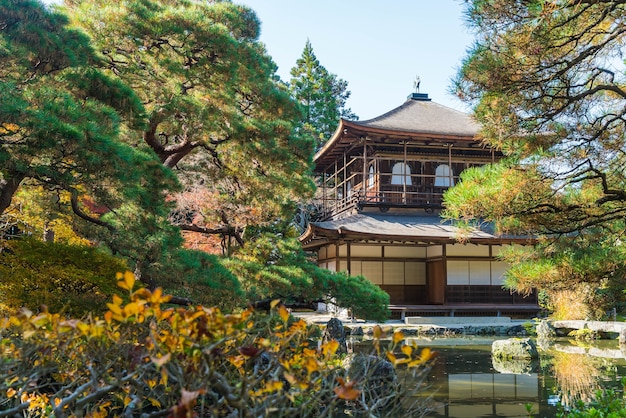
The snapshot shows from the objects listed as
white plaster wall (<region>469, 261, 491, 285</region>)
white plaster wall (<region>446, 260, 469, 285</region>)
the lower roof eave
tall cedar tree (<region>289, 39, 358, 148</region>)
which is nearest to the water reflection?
the lower roof eave

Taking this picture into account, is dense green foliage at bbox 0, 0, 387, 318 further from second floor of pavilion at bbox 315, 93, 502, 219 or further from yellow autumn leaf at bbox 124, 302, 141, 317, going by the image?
second floor of pavilion at bbox 315, 93, 502, 219

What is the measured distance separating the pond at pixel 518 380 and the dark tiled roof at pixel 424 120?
7633 mm

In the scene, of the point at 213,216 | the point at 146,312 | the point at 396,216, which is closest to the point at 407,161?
the point at 396,216

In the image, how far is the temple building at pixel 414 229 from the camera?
635 inches

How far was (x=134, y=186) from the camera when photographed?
5258 mm

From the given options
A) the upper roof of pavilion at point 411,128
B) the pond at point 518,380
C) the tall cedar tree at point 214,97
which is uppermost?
the upper roof of pavilion at point 411,128

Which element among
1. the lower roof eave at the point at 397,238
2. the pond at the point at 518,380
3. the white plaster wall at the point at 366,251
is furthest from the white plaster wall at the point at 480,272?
the pond at the point at 518,380

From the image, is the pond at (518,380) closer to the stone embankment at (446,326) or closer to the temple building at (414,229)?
the stone embankment at (446,326)

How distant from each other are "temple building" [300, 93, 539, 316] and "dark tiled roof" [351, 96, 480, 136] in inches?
1.5

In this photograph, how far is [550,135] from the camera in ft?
16.1

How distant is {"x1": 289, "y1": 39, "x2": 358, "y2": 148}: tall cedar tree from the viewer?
30.6 meters

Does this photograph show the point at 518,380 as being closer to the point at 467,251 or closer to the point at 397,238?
the point at 397,238

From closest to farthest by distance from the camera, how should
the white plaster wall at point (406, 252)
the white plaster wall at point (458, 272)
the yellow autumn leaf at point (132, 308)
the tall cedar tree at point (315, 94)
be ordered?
the yellow autumn leaf at point (132, 308) < the white plaster wall at point (458, 272) < the white plaster wall at point (406, 252) < the tall cedar tree at point (315, 94)

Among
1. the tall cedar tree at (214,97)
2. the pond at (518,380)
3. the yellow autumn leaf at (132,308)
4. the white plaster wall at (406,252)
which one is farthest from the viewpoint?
the white plaster wall at (406,252)
